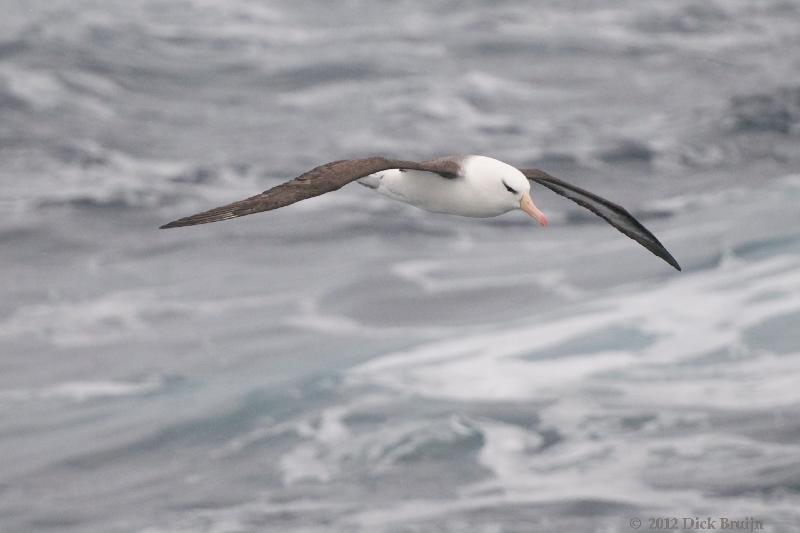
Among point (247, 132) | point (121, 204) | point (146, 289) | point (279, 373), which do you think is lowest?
point (279, 373)

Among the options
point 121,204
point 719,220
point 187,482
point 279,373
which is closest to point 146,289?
point 121,204

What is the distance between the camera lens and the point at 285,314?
1859 inches

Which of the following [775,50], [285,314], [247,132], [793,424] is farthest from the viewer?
[775,50]

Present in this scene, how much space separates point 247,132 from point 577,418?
23.3 metres

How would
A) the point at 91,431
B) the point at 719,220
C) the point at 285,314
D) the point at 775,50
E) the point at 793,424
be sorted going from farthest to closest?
the point at 775,50, the point at 719,220, the point at 285,314, the point at 91,431, the point at 793,424

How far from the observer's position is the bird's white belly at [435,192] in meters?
16.0

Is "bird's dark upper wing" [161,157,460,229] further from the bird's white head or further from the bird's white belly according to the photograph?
the bird's white head

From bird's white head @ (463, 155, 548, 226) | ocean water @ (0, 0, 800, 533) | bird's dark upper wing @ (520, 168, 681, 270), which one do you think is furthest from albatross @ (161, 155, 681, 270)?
ocean water @ (0, 0, 800, 533)

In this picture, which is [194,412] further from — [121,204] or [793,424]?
[793,424]

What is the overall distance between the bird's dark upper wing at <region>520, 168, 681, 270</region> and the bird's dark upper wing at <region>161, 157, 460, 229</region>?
302 cm

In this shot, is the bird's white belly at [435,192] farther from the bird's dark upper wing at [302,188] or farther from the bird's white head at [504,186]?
the bird's dark upper wing at [302,188]

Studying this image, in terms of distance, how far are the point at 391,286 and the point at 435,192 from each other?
3334 centimetres

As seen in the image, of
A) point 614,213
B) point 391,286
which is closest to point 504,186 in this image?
point 614,213

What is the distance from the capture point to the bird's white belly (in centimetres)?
1599
